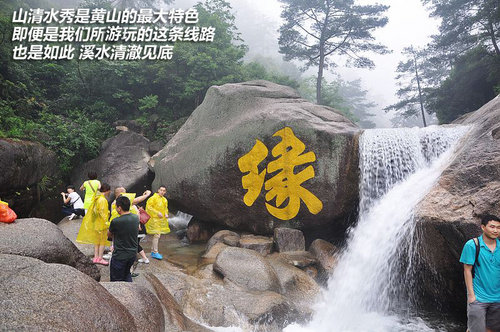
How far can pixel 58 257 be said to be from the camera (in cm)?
420

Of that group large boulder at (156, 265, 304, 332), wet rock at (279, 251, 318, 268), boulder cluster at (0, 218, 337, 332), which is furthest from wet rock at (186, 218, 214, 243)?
large boulder at (156, 265, 304, 332)

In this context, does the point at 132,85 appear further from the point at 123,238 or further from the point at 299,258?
the point at 123,238

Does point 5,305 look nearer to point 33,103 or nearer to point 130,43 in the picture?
point 33,103

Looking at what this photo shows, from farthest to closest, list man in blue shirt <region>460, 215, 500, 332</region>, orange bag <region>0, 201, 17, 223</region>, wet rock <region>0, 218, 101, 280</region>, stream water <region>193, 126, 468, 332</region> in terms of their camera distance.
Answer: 1. stream water <region>193, 126, 468, 332</region>
2. orange bag <region>0, 201, 17, 223</region>
3. wet rock <region>0, 218, 101, 280</region>
4. man in blue shirt <region>460, 215, 500, 332</region>

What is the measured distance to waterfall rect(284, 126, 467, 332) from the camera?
19.5ft

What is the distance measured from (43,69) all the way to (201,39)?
28.0 feet

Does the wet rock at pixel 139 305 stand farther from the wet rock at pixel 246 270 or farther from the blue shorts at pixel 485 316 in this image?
the blue shorts at pixel 485 316

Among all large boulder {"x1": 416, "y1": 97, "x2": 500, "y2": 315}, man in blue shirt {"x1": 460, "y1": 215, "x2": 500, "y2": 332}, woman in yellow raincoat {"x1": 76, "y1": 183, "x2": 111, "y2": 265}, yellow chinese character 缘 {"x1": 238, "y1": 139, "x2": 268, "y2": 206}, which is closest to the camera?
man in blue shirt {"x1": 460, "y1": 215, "x2": 500, "y2": 332}

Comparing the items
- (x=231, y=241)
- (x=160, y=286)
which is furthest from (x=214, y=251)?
(x=160, y=286)

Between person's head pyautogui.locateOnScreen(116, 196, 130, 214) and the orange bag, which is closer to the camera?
the orange bag

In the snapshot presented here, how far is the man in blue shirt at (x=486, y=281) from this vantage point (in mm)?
3520

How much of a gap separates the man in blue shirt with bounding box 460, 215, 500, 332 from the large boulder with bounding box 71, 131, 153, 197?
37.4 feet

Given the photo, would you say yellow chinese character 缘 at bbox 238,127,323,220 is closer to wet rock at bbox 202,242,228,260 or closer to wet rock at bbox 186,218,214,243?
wet rock at bbox 202,242,228,260

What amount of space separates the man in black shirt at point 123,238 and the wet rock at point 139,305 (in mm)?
540
